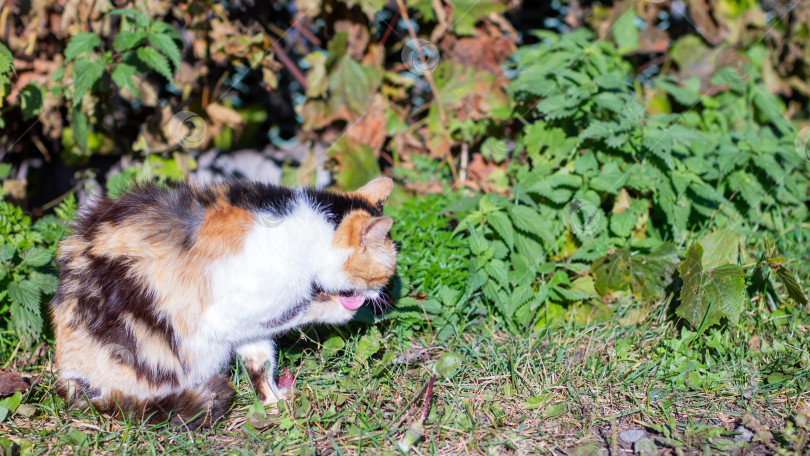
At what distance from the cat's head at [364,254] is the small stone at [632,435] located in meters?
1.13

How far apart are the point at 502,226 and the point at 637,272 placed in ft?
2.37

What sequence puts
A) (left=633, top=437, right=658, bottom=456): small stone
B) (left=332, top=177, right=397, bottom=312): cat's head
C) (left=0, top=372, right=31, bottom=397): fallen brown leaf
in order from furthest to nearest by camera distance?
1. (left=0, top=372, right=31, bottom=397): fallen brown leaf
2. (left=332, top=177, right=397, bottom=312): cat's head
3. (left=633, top=437, right=658, bottom=456): small stone

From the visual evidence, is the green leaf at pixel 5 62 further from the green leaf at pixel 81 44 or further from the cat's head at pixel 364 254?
the cat's head at pixel 364 254

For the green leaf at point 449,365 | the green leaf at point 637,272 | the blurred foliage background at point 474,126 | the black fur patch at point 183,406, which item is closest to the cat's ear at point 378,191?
the blurred foliage background at point 474,126

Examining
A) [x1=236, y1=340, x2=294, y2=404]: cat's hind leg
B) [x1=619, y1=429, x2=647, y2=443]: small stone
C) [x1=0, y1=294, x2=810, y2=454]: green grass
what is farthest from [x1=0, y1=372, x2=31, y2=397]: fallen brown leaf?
[x1=619, y1=429, x2=647, y2=443]: small stone

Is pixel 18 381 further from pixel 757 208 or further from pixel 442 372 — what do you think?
pixel 757 208

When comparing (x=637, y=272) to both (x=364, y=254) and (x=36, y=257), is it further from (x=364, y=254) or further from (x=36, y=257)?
(x=36, y=257)

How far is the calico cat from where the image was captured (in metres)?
2.23

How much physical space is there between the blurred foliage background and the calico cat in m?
0.53

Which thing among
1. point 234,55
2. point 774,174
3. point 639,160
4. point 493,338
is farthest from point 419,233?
point 774,174

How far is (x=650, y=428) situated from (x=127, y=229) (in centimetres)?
220

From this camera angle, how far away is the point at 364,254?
7.94 ft

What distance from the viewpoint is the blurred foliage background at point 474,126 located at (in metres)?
2.99

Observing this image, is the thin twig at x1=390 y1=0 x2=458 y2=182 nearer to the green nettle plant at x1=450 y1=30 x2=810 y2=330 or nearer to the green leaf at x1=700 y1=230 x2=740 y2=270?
the green nettle plant at x1=450 y1=30 x2=810 y2=330
